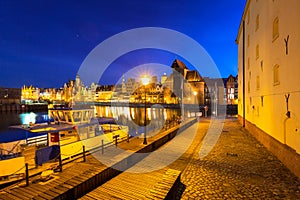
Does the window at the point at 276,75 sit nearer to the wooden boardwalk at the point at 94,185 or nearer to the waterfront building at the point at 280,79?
the waterfront building at the point at 280,79

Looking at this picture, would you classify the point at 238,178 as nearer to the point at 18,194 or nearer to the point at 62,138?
the point at 18,194

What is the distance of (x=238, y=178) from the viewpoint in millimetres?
8641

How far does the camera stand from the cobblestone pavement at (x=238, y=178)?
7.19 m

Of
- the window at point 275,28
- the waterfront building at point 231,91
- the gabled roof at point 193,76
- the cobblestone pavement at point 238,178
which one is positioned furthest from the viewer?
the waterfront building at point 231,91

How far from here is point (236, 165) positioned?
1044 cm

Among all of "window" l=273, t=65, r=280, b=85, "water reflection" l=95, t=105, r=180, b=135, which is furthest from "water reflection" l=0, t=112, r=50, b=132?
"window" l=273, t=65, r=280, b=85

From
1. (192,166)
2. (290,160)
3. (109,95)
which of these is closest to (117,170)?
(192,166)

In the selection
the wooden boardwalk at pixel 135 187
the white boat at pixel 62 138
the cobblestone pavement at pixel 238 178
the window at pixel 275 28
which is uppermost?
the window at pixel 275 28

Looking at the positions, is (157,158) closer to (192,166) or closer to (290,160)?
(192,166)

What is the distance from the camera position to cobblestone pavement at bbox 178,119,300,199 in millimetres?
7191

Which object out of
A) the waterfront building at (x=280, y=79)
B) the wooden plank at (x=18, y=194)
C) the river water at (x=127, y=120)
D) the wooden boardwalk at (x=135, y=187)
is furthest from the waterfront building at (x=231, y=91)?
the wooden plank at (x=18, y=194)

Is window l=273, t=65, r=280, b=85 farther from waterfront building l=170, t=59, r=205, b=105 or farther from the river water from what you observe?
waterfront building l=170, t=59, r=205, b=105

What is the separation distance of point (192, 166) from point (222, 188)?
270cm

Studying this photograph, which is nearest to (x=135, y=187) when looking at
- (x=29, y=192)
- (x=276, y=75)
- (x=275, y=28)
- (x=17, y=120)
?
(x=29, y=192)
